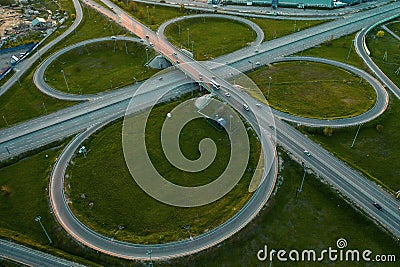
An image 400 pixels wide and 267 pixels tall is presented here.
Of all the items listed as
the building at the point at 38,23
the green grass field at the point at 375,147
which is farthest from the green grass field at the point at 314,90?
the building at the point at 38,23

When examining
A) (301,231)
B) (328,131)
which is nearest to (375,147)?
(328,131)

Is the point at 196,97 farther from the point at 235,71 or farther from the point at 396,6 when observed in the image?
the point at 396,6

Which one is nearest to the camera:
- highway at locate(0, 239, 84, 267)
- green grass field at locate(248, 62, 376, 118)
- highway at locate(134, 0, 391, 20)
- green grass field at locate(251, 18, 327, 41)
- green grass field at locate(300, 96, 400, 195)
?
highway at locate(0, 239, 84, 267)

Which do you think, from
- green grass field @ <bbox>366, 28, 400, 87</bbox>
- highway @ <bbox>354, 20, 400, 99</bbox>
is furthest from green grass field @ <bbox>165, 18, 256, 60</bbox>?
green grass field @ <bbox>366, 28, 400, 87</bbox>

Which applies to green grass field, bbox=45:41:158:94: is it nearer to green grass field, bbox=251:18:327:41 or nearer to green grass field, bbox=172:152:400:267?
green grass field, bbox=251:18:327:41

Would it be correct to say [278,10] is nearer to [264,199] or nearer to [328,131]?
[328,131]

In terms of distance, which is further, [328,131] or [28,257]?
[328,131]

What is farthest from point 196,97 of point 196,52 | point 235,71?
point 196,52
